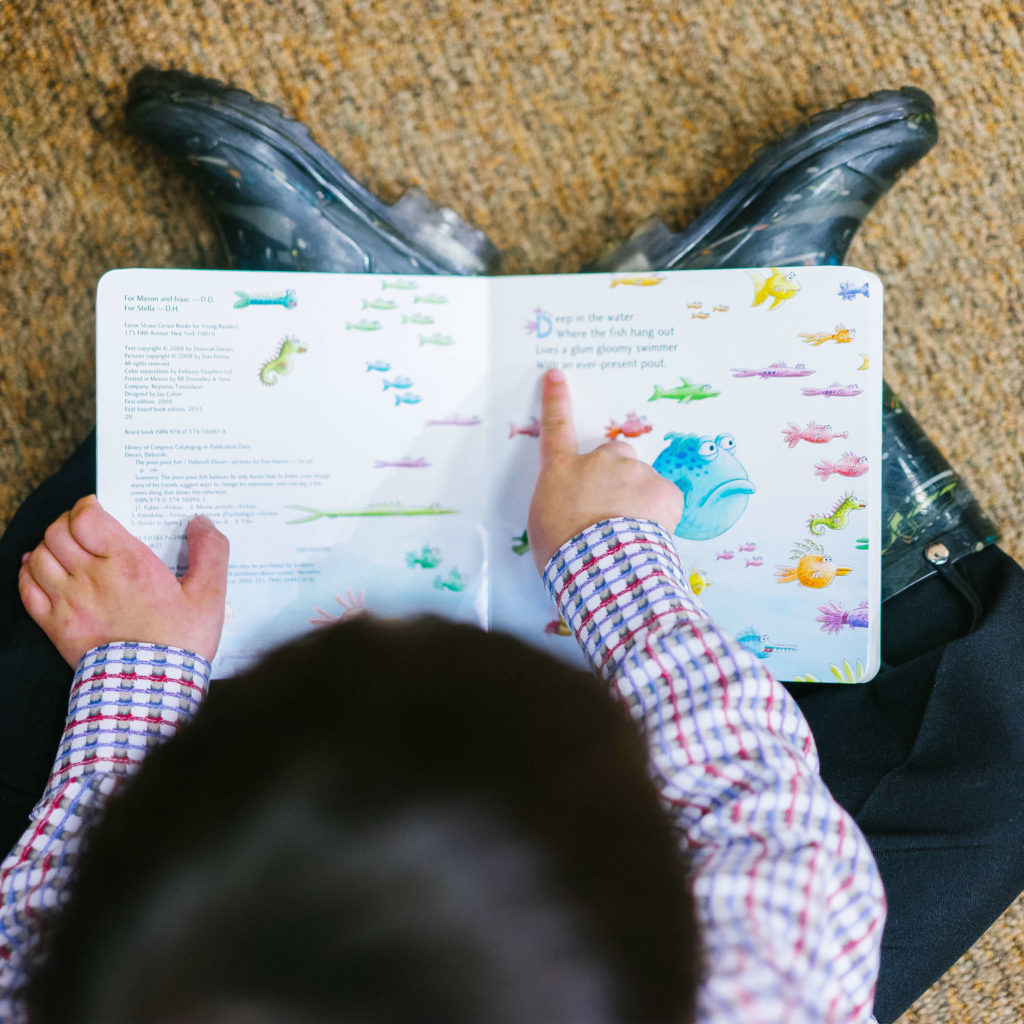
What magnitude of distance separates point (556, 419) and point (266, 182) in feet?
0.85

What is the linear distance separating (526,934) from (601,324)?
0.37m

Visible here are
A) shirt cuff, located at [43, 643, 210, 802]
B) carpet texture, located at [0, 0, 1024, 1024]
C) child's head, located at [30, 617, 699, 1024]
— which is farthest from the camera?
carpet texture, located at [0, 0, 1024, 1024]

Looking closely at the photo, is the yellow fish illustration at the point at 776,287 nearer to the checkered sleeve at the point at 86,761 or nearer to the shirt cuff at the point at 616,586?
the shirt cuff at the point at 616,586

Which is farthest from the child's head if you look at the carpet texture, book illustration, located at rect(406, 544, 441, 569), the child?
the carpet texture

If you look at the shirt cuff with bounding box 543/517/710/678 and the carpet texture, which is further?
the carpet texture

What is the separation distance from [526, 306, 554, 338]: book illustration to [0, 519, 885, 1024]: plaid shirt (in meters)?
0.16

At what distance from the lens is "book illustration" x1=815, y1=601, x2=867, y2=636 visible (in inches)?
20.6

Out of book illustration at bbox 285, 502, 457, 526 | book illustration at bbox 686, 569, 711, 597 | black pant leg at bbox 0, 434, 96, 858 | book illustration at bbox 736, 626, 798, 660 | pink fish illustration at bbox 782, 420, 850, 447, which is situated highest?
pink fish illustration at bbox 782, 420, 850, 447

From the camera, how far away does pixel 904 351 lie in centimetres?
63

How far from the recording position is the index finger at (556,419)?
51 centimetres

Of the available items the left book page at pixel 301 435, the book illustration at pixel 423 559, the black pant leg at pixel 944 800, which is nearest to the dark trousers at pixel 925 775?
the black pant leg at pixel 944 800

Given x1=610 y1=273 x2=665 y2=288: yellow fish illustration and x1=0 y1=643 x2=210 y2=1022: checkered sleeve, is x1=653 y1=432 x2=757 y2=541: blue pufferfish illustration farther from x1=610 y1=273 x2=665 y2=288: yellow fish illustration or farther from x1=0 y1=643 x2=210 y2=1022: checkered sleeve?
x1=0 y1=643 x2=210 y2=1022: checkered sleeve

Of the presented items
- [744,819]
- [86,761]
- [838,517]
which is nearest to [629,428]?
[838,517]

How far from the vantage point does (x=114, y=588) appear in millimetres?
483
